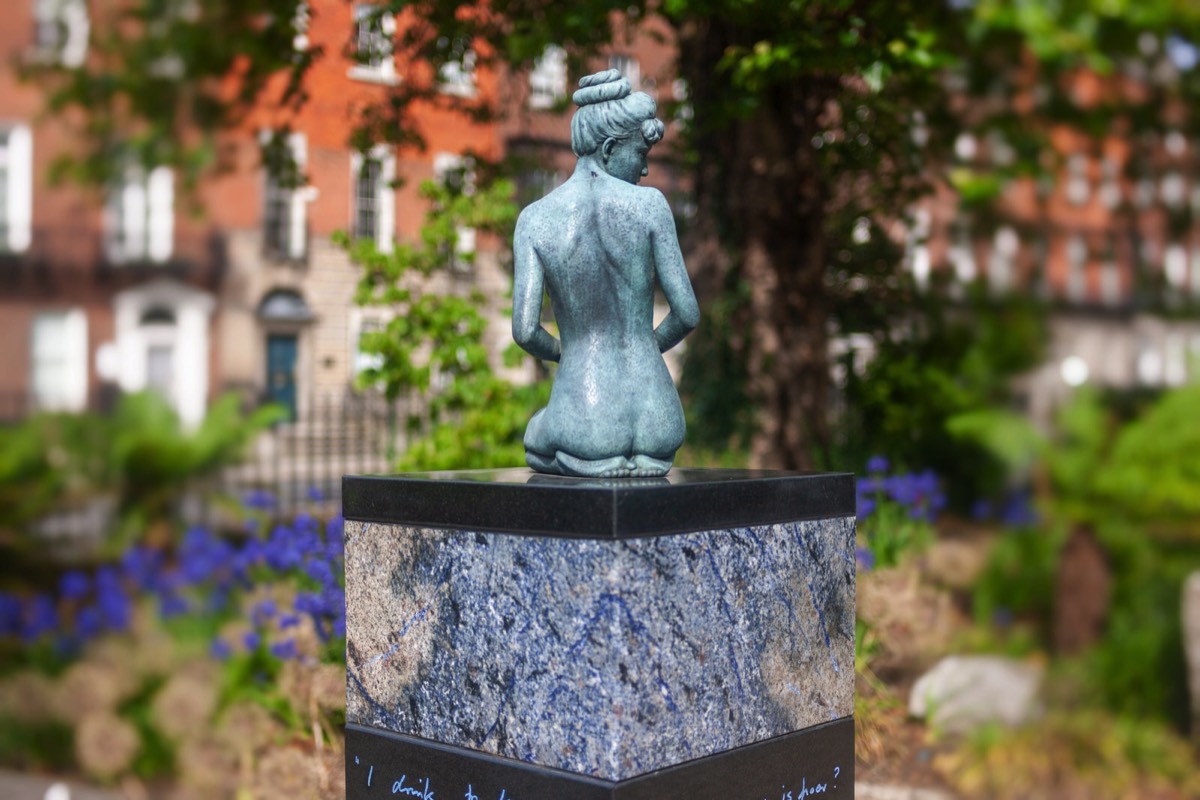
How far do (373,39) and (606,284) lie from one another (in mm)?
4878

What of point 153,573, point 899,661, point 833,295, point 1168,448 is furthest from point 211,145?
point 1168,448

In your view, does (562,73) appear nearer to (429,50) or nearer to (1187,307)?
(429,50)

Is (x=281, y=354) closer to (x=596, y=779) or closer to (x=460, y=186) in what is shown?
(x=460, y=186)

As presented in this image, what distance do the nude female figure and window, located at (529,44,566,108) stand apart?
493 cm

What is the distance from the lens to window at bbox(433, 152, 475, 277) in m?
8.43

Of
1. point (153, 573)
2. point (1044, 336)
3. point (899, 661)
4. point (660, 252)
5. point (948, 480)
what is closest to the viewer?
point (660, 252)

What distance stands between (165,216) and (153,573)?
30.7ft

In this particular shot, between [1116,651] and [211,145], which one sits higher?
[211,145]

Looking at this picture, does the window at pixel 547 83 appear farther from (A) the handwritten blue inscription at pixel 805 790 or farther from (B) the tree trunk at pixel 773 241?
(A) the handwritten blue inscription at pixel 805 790

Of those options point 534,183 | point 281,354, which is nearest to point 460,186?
point 534,183

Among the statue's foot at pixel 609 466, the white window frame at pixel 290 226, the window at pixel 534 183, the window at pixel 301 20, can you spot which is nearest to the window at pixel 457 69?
the window at pixel 534 183

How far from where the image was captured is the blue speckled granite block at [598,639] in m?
3.40

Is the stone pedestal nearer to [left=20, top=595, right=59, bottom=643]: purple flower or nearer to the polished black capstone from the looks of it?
the polished black capstone

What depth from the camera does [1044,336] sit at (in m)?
10.2
